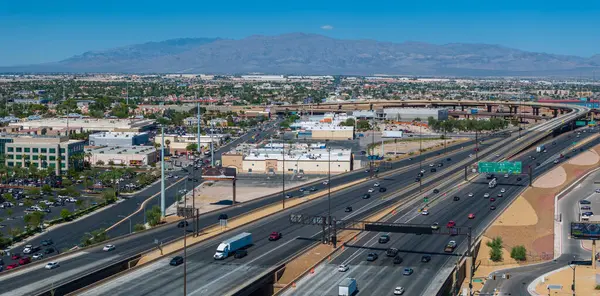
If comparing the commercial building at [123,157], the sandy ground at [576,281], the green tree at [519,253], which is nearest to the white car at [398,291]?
the sandy ground at [576,281]

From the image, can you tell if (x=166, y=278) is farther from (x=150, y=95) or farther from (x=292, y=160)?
(x=150, y=95)

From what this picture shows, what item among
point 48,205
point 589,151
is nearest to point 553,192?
point 589,151

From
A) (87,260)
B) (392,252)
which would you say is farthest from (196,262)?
(392,252)

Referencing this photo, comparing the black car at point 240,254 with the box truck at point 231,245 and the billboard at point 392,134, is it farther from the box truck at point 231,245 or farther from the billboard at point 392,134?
the billboard at point 392,134

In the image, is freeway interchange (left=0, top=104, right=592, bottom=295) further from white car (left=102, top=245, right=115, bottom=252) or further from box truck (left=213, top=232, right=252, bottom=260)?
box truck (left=213, top=232, right=252, bottom=260)

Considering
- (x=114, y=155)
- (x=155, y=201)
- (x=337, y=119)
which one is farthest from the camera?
(x=337, y=119)

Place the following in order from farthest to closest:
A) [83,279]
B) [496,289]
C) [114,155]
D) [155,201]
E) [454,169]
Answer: [114,155], [454,169], [155,201], [496,289], [83,279]
